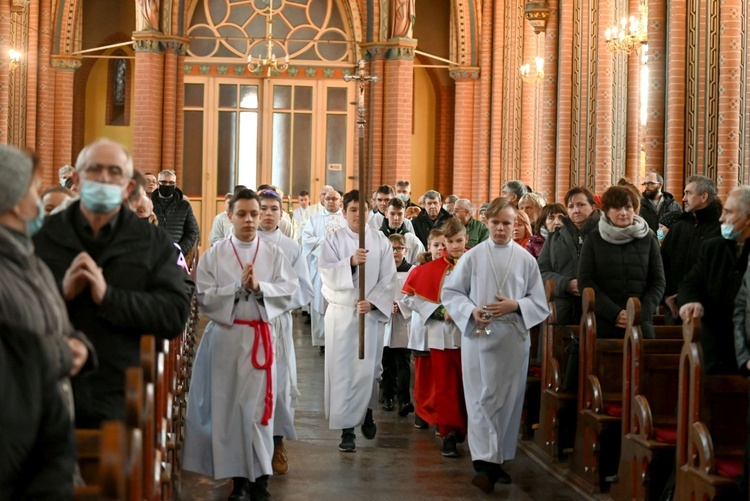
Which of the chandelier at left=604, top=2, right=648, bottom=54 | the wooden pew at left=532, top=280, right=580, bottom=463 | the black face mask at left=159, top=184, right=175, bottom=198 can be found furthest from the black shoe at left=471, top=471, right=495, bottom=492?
the chandelier at left=604, top=2, right=648, bottom=54

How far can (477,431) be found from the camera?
8164mm

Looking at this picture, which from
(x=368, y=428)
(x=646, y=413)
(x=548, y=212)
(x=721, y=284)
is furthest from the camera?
(x=548, y=212)

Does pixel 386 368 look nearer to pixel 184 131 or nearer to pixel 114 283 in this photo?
pixel 114 283

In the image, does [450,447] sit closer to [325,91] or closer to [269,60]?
[269,60]

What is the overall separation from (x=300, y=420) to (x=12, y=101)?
17155 mm

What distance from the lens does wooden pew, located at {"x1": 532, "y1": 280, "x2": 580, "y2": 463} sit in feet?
28.3

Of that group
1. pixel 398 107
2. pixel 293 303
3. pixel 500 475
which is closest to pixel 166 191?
pixel 293 303

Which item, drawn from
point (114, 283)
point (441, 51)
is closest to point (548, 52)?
point (441, 51)

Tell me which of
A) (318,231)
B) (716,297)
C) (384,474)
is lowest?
(384,474)

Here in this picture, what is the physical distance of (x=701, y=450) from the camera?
598cm

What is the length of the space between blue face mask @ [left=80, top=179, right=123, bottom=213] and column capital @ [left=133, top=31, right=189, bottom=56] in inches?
815

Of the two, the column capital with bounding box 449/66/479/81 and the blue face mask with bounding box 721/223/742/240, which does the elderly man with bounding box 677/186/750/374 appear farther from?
the column capital with bounding box 449/66/479/81

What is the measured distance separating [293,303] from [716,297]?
2.77 metres

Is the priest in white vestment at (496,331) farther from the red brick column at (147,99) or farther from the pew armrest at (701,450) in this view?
the red brick column at (147,99)
